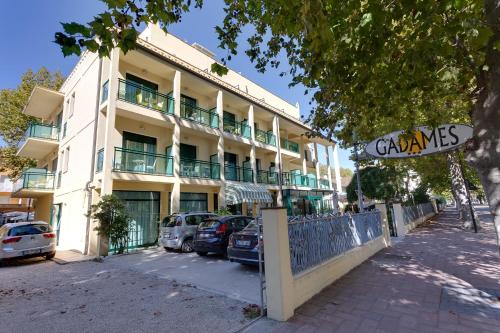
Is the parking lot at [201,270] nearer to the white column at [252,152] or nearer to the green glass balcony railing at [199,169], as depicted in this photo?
the green glass balcony railing at [199,169]

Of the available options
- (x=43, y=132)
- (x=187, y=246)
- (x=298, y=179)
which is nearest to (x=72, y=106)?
(x=43, y=132)

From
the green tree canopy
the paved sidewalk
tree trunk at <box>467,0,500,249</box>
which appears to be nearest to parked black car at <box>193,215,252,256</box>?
the paved sidewalk

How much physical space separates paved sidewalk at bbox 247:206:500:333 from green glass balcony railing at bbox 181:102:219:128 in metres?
13.0

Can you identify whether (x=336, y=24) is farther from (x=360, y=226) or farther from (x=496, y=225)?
(x=360, y=226)

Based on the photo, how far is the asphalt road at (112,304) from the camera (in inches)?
177

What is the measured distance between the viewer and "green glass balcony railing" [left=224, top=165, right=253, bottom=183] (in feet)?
59.5

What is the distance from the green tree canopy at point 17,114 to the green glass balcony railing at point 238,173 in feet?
66.7

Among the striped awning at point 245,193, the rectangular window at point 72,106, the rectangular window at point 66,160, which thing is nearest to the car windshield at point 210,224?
the striped awning at point 245,193

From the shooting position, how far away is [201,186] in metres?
17.1

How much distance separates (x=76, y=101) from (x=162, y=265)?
46.9ft

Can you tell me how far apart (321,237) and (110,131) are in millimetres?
11442

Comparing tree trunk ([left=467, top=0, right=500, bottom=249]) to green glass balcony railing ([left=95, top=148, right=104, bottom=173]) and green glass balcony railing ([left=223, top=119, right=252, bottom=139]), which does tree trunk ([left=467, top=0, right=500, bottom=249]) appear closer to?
green glass balcony railing ([left=95, top=148, right=104, bottom=173])

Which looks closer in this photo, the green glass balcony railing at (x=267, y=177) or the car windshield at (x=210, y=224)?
the car windshield at (x=210, y=224)

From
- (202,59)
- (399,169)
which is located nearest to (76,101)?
(202,59)
